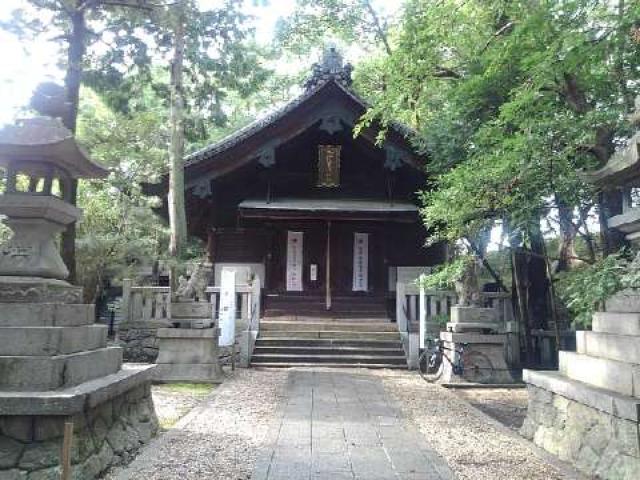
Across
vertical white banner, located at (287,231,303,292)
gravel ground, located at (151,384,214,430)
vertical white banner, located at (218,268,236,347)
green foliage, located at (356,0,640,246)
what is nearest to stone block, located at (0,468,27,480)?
gravel ground, located at (151,384,214,430)

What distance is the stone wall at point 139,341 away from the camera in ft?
44.1

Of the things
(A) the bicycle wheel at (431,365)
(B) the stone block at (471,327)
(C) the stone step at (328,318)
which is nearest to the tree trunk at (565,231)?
(B) the stone block at (471,327)

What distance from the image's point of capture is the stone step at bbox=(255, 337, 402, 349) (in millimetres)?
13656

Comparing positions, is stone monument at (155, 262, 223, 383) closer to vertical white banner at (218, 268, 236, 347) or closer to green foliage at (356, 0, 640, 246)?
vertical white banner at (218, 268, 236, 347)

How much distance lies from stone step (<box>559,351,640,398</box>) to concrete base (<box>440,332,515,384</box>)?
185 inches

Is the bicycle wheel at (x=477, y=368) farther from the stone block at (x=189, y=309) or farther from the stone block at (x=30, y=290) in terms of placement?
the stone block at (x=30, y=290)

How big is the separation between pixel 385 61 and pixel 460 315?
5079 millimetres

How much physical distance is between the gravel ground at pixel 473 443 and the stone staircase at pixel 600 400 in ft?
0.82

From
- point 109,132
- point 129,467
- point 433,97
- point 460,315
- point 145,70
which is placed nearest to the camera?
point 129,467

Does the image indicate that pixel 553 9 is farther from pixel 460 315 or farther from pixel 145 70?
pixel 145 70

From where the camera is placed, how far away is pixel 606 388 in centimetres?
501

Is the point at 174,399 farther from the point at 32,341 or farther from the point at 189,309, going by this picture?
the point at 32,341

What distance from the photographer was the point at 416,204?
54.4 ft

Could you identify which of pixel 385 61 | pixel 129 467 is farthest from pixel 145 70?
pixel 129 467
